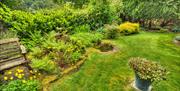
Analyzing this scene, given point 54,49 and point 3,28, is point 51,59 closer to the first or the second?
point 54,49

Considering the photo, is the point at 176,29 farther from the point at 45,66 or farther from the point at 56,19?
the point at 45,66

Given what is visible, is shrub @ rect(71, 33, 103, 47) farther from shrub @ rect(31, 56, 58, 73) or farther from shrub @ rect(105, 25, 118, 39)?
shrub @ rect(31, 56, 58, 73)

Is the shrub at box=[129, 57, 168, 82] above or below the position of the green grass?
above

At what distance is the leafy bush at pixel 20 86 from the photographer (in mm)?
5895

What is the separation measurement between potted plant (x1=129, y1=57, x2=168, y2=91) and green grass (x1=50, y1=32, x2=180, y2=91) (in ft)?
1.79

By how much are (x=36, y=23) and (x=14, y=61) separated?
3.13 meters

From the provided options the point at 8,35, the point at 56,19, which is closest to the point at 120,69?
the point at 56,19

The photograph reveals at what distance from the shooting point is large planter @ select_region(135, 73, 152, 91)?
6125mm

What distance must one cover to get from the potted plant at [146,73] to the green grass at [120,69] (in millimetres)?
546

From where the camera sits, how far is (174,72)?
799 cm

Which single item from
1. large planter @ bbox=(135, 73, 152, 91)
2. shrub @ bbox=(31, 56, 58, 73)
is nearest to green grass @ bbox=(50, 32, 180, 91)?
large planter @ bbox=(135, 73, 152, 91)

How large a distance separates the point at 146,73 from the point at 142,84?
2.21ft

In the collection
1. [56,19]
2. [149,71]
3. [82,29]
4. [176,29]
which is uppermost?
[56,19]

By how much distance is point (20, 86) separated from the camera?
598 cm
